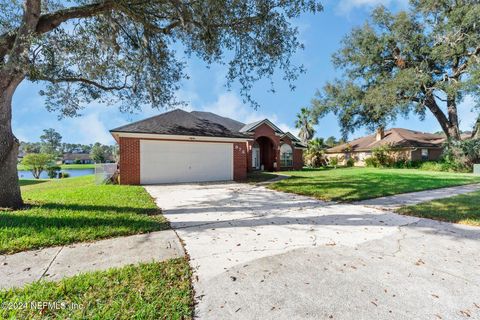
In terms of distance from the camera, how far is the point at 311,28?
30.2ft

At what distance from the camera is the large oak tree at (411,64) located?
18.0m

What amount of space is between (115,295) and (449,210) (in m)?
8.18

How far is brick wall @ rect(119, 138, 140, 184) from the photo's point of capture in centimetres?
1173

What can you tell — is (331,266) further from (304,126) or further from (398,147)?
(304,126)

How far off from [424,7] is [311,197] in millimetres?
22619

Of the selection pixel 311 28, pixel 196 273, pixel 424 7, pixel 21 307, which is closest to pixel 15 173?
pixel 21 307

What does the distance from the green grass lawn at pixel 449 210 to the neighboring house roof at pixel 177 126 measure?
10021 millimetres

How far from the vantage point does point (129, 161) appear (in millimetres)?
11859

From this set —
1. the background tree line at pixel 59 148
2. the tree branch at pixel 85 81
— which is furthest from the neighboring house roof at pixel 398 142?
the background tree line at pixel 59 148

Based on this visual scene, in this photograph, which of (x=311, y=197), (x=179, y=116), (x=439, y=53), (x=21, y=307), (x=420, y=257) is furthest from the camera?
(x=439, y=53)

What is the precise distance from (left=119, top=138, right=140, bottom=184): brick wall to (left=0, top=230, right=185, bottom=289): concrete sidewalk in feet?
27.8

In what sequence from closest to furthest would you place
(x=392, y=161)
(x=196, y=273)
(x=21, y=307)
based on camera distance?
(x=21, y=307) → (x=196, y=273) → (x=392, y=161)

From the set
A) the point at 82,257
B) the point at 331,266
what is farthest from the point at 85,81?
the point at 331,266

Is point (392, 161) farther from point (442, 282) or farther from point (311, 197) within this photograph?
point (442, 282)
